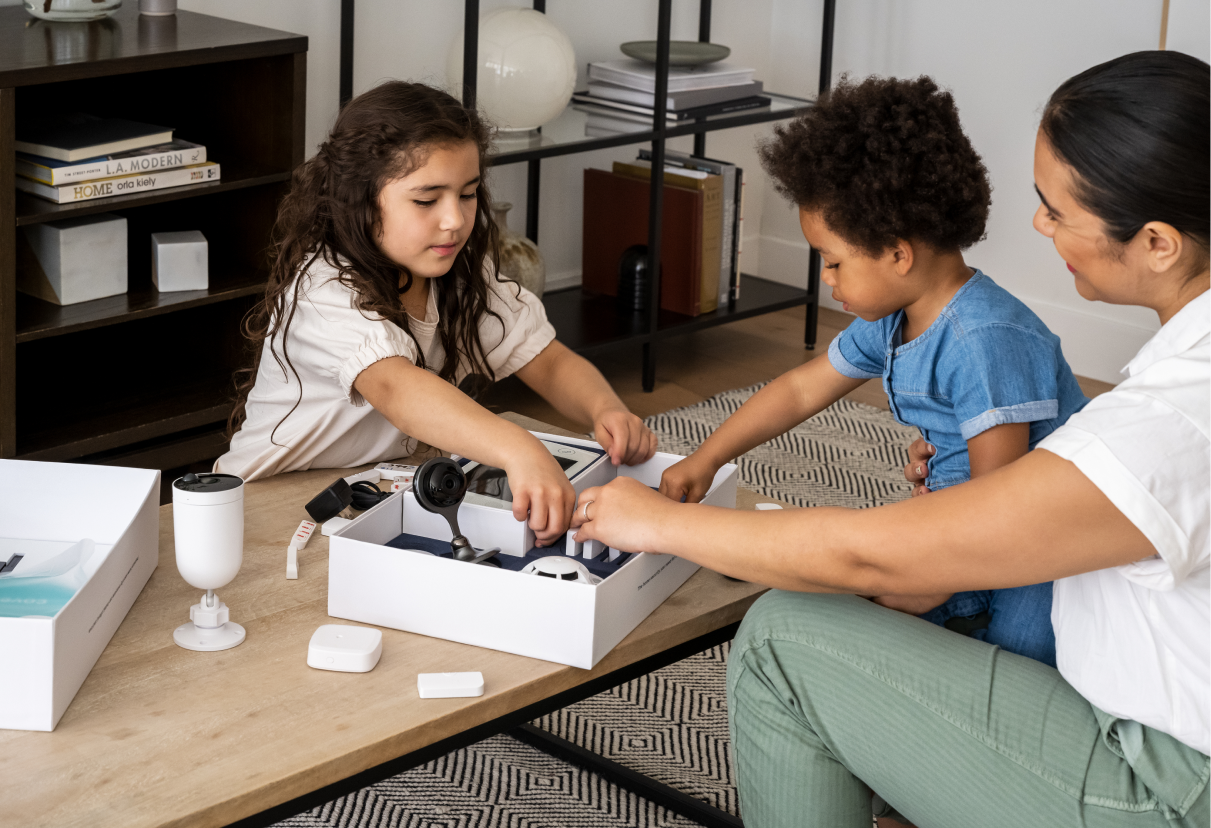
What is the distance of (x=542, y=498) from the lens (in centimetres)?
120

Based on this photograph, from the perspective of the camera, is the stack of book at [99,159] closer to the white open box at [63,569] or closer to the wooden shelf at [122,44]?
the wooden shelf at [122,44]

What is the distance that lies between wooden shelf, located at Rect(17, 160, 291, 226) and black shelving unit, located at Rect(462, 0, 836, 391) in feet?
1.53

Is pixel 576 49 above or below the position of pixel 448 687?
above

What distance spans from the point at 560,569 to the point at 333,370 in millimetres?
531

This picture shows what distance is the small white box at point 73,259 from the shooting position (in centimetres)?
215

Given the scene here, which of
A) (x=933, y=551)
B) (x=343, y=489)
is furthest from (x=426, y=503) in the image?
(x=933, y=551)

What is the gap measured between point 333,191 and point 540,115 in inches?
53.3

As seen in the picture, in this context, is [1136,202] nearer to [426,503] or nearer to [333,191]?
[426,503]

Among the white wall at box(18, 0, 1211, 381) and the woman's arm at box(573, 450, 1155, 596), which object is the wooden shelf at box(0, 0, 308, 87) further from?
the woman's arm at box(573, 450, 1155, 596)

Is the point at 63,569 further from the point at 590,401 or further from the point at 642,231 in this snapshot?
the point at 642,231

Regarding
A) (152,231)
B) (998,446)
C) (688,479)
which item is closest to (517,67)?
(152,231)

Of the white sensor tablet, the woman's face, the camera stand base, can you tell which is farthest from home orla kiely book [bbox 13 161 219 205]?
the woman's face

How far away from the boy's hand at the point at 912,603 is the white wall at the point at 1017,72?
92.1 inches

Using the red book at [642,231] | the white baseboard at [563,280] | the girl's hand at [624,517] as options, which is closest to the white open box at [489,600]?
the girl's hand at [624,517]
